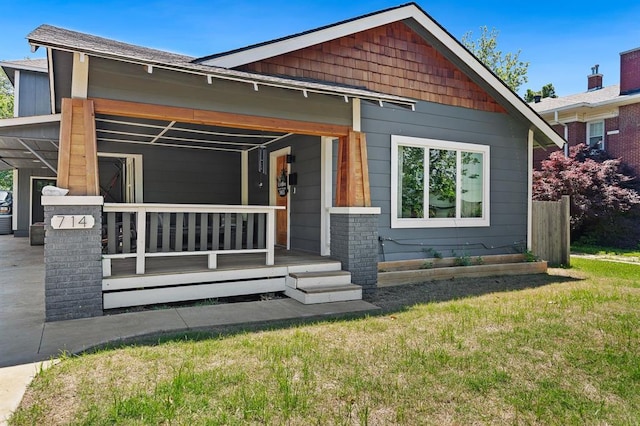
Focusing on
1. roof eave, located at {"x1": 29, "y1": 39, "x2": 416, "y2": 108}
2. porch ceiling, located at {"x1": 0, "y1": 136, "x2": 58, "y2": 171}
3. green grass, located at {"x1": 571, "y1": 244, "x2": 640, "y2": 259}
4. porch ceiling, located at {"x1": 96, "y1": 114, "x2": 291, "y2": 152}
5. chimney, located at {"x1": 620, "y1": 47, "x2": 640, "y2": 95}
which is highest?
chimney, located at {"x1": 620, "y1": 47, "x2": 640, "y2": 95}

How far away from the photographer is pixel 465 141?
8539 millimetres

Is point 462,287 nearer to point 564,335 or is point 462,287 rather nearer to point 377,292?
point 377,292

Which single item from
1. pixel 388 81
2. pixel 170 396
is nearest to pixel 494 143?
pixel 388 81

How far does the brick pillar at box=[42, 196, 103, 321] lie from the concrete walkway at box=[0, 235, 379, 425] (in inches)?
6.6

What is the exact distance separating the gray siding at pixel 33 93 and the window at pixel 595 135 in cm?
1892

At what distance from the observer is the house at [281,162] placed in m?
4.59

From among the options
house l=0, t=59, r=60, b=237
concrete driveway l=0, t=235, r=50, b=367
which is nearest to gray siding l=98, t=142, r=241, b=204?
house l=0, t=59, r=60, b=237

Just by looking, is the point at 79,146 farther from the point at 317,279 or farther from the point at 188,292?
the point at 317,279

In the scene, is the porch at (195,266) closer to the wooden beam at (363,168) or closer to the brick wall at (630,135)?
the wooden beam at (363,168)

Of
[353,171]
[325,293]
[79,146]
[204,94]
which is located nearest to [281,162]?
[353,171]

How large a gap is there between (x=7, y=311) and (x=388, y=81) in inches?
267

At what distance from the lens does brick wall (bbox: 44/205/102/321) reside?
4.38 m

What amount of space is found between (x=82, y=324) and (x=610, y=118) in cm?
1802

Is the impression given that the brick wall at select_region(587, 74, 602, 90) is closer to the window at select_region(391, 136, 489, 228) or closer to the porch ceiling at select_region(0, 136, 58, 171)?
the window at select_region(391, 136, 489, 228)
